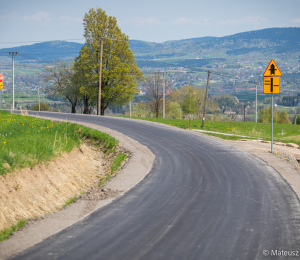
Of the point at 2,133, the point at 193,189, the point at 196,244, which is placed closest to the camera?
the point at 196,244

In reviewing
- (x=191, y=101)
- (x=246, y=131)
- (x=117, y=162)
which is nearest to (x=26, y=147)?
(x=117, y=162)

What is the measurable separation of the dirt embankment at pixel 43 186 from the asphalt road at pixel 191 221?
6.16ft

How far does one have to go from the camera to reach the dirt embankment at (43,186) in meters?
7.54

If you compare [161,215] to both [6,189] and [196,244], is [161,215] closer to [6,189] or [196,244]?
[196,244]

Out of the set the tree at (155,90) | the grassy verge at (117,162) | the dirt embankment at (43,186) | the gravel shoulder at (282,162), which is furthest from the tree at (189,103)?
the dirt embankment at (43,186)

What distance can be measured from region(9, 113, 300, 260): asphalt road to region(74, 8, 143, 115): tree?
119 feet

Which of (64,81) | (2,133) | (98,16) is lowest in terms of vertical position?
(2,133)

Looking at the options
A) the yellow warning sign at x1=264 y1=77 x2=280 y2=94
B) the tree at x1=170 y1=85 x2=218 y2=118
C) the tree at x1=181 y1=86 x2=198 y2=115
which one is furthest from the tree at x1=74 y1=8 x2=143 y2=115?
the tree at x1=181 y1=86 x2=198 y2=115

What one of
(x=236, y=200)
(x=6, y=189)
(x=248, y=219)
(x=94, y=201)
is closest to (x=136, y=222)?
(x=94, y=201)

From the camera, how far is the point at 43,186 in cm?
930

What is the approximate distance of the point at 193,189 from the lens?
926cm

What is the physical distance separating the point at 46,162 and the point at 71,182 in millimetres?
1150

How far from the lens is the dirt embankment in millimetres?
7542

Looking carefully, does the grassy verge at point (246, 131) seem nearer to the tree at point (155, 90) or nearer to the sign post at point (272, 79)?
the sign post at point (272, 79)
